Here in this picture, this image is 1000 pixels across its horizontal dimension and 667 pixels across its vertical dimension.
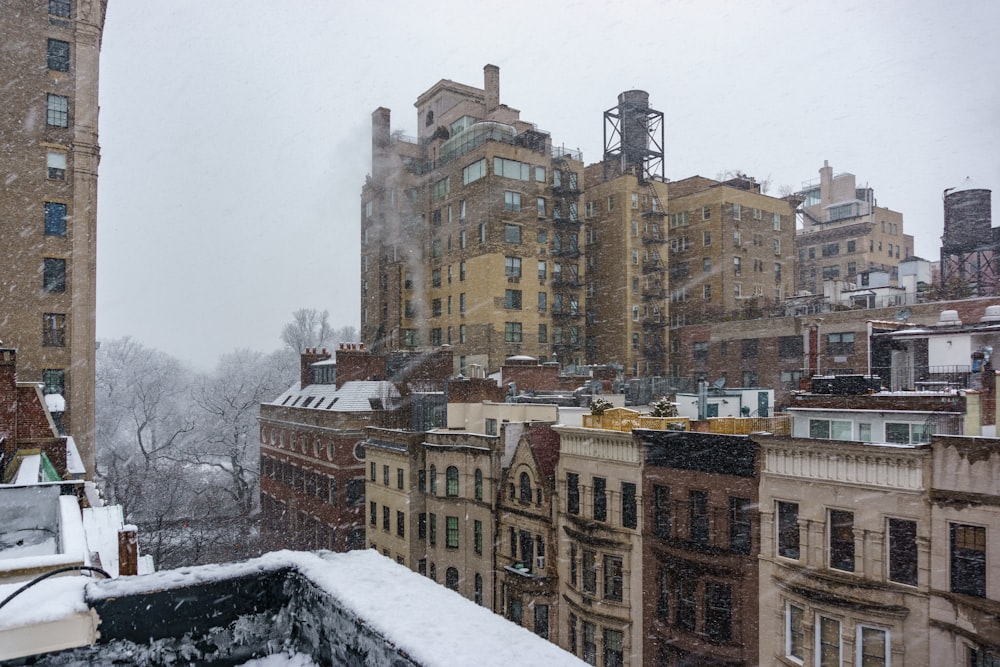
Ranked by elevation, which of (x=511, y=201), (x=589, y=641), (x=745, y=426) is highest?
(x=511, y=201)

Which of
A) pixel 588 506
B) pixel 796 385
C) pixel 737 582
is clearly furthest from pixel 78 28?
pixel 796 385

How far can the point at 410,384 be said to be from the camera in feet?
130

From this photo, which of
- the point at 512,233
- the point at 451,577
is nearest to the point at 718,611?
the point at 451,577

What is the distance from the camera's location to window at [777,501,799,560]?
57.0 ft

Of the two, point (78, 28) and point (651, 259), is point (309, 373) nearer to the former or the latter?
point (78, 28)

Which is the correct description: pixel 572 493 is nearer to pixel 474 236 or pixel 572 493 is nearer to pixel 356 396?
pixel 356 396

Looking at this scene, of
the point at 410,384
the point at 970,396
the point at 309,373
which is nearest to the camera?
the point at 970,396

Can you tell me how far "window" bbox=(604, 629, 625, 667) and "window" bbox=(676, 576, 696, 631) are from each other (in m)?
2.41

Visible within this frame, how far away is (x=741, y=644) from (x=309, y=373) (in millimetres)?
35649

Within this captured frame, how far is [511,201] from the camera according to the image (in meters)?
50.3

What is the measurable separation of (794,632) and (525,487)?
1120 centimetres

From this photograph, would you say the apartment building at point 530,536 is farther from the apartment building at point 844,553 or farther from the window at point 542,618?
the apartment building at point 844,553

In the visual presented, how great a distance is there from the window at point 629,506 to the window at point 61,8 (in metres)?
36.0

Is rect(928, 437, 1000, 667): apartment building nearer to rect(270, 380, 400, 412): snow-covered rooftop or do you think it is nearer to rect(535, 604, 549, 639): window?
rect(535, 604, 549, 639): window
